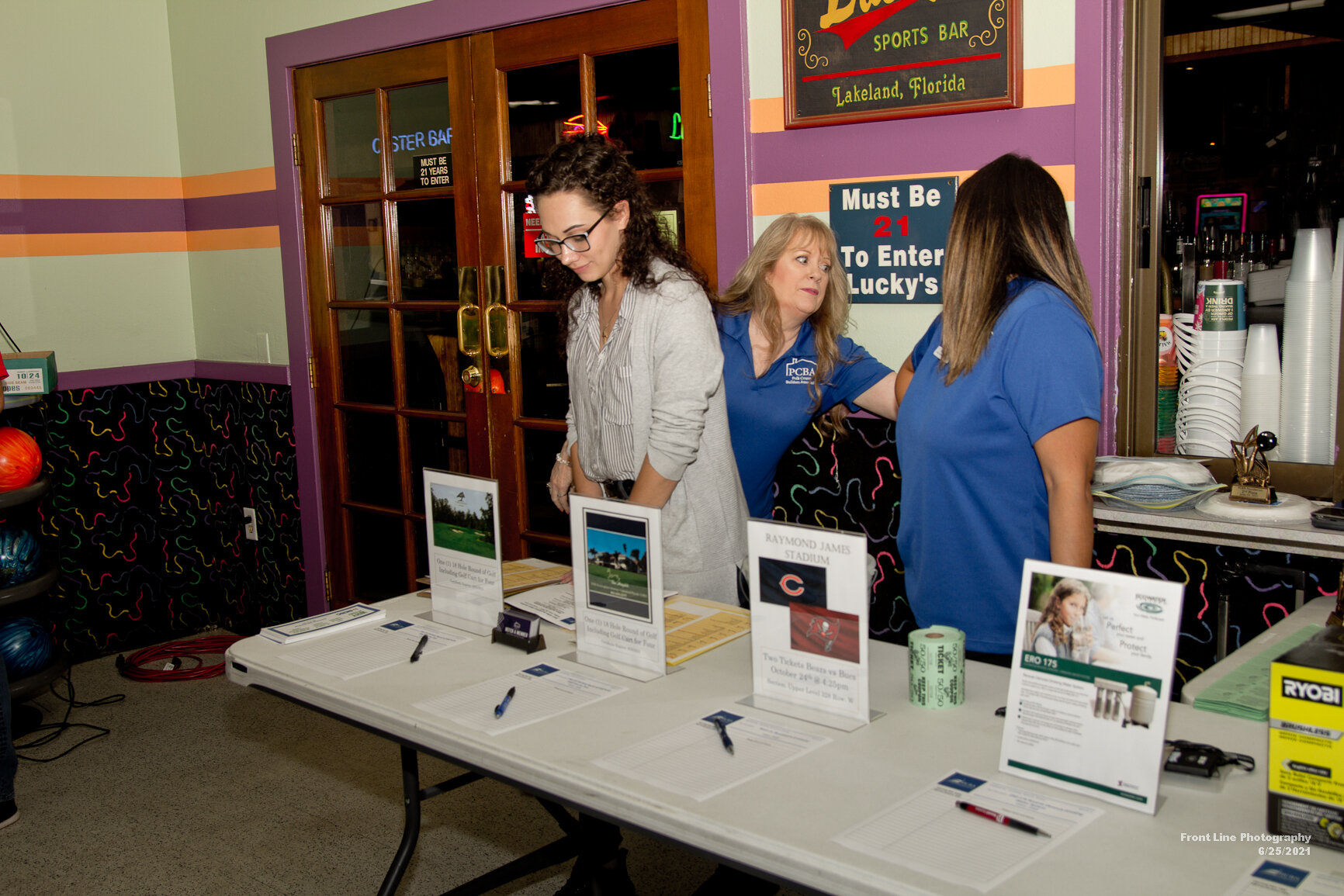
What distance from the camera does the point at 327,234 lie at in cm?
456

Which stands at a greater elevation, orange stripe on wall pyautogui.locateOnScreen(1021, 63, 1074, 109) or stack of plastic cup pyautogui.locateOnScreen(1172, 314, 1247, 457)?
orange stripe on wall pyautogui.locateOnScreen(1021, 63, 1074, 109)

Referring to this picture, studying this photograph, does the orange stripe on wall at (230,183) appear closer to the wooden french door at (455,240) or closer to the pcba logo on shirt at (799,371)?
the wooden french door at (455,240)

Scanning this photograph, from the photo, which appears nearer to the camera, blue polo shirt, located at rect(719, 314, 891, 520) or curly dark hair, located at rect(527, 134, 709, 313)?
curly dark hair, located at rect(527, 134, 709, 313)

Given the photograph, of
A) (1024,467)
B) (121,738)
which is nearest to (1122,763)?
(1024,467)

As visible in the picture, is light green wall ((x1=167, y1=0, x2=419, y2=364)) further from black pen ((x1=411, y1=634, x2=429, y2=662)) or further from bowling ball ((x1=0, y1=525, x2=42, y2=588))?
black pen ((x1=411, y1=634, x2=429, y2=662))

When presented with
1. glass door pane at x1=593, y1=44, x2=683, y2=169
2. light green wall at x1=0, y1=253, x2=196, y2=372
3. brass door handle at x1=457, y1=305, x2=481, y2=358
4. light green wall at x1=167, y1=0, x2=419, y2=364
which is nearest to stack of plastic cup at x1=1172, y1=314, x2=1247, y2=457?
glass door pane at x1=593, y1=44, x2=683, y2=169

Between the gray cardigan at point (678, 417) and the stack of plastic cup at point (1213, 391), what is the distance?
1.14 meters

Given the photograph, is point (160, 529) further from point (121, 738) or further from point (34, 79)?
point (34, 79)

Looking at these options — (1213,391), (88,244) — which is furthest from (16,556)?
(1213,391)

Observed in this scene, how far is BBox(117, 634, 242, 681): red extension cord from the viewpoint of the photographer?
4.65 meters

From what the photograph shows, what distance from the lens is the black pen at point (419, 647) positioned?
85.1 inches

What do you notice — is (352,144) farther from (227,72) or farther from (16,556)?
(16,556)

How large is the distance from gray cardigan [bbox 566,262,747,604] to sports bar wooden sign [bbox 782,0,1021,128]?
32.4 inches

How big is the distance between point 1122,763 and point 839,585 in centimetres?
46
